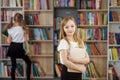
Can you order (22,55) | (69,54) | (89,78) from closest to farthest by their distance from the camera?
1. (69,54)
2. (22,55)
3. (89,78)

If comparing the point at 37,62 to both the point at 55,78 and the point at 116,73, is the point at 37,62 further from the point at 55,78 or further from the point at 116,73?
the point at 116,73

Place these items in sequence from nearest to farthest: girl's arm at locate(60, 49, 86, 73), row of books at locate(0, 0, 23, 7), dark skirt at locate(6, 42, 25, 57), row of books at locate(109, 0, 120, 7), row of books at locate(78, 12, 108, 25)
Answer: girl's arm at locate(60, 49, 86, 73) → dark skirt at locate(6, 42, 25, 57) → row of books at locate(109, 0, 120, 7) → row of books at locate(78, 12, 108, 25) → row of books at locate(0, 0, 23, 7)

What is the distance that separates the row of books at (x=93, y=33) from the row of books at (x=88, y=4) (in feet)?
1.56

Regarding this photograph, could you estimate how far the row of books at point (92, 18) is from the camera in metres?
5.12

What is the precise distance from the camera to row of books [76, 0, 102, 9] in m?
5.13

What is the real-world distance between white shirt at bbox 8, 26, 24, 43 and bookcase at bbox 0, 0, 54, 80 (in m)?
0.39

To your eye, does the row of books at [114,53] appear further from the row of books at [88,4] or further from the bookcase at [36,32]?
the bookcase at [36,32]

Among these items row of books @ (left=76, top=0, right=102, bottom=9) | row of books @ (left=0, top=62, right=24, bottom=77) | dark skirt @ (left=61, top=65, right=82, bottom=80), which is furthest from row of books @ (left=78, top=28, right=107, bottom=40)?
dark skirt @ (left=61, top=65, right=82, bottom=80)

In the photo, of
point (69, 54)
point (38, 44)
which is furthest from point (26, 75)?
point (69, 54)

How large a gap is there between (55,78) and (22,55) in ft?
3.20

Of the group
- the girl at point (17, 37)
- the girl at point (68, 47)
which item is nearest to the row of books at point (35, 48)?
the girl at point (17, 37)

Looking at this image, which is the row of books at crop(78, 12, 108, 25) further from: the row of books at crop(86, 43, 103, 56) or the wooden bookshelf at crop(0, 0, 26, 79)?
the wooden bookshelf at crop(0, 0, 26, 79)

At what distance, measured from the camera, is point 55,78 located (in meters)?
5.30

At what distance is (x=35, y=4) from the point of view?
5219mm
